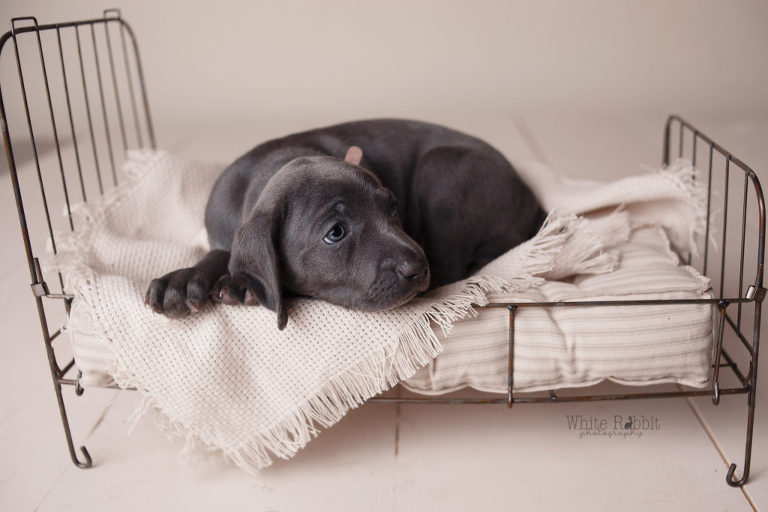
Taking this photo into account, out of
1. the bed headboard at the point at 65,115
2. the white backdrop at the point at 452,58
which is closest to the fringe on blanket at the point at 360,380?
the bed headboard at the point at 65,115

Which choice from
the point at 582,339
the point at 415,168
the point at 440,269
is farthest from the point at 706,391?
the point at 415,168

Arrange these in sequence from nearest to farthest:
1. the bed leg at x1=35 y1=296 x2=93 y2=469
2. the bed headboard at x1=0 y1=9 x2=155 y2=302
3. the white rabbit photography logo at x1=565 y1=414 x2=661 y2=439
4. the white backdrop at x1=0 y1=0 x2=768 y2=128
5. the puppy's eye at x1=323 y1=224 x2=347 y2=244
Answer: the puppy's eye at x1=323 y1=224 x2=347 y2=244
the bed leg at x1=35 y1=296 x2=93 y2=469
the white rabbit photography logo at x1=565 y1=414 x2=661 y2=439
the bed headboard at x1=0 y1=9 x2=155 y2=302
the white backdrop at x1=0 y1=0 x2=768 y2=128

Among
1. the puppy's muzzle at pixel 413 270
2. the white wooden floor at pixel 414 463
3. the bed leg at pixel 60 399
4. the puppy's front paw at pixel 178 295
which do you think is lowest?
the white wooden floor at pixel 414 463

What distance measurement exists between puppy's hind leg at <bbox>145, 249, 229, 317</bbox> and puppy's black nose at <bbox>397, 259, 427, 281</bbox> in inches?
24.6

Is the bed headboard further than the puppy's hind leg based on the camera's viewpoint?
Yes

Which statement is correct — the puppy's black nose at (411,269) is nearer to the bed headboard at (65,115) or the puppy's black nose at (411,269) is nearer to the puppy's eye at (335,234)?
the puppy's eye at (335,234)

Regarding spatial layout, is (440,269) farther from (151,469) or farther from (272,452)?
(151,469)

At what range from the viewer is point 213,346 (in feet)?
7.75

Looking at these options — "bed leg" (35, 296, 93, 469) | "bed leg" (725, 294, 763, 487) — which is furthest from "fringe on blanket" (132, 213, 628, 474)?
"bed leg" (725, 294, 763, 487)

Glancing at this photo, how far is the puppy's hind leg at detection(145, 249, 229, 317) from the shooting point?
7.86 ft

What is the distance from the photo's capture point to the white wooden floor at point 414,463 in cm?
240

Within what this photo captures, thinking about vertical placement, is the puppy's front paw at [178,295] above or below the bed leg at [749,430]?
above

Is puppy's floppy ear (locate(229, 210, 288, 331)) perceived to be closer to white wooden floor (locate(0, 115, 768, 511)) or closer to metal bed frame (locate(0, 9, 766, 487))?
metal bed frame (locate(0, 9, 766, 487))

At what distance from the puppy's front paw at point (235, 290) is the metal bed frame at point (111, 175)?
0.48 meters
